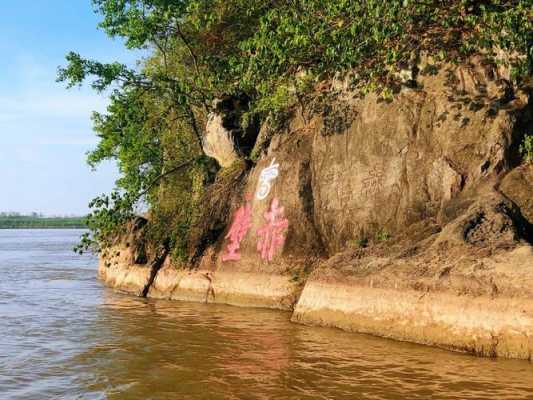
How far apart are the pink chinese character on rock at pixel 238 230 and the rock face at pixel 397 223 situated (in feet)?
0.15

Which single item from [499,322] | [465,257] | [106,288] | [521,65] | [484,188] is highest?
[521,65]

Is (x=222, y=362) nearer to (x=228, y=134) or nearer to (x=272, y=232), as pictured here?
(x=272, y=232)

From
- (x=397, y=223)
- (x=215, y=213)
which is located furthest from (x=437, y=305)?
(x=215, y=213)

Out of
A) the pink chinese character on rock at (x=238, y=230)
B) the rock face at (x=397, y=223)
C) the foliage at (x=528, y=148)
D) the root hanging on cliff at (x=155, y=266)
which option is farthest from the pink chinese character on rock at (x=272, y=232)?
the foliage at (x=528, y=148)

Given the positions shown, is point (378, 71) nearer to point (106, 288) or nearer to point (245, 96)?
point (245, 96)

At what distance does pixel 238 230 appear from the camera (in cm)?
1579

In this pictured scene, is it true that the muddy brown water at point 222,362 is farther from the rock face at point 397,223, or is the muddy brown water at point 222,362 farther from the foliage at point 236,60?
the foliage at point 236,60

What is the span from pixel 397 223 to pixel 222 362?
17.7 ft

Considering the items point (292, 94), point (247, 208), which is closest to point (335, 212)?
point (247, 208)

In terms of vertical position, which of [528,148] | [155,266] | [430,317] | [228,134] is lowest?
Answer: [155,266]

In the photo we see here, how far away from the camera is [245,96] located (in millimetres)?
19891

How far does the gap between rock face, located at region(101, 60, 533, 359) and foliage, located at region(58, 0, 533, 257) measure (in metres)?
0.78

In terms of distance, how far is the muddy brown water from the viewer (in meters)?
7.39

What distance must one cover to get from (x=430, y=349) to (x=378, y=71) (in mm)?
6395
